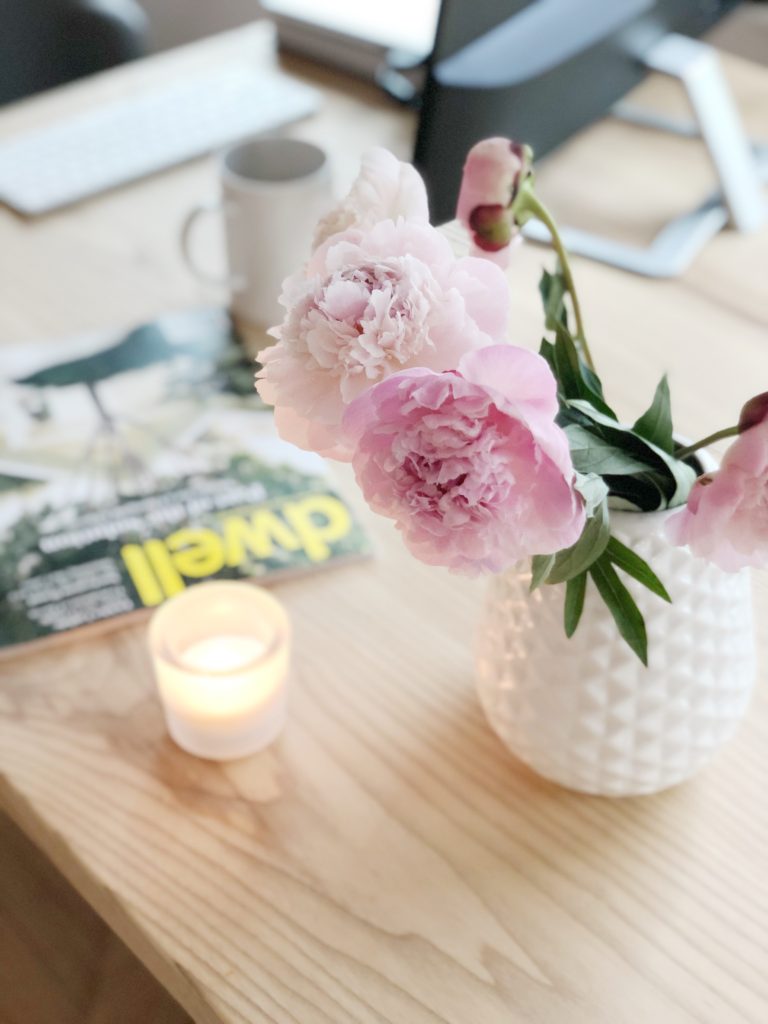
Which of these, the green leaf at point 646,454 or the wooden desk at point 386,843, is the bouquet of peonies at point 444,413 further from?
the wooden desk at point 386,843

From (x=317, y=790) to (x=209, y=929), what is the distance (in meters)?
0.09

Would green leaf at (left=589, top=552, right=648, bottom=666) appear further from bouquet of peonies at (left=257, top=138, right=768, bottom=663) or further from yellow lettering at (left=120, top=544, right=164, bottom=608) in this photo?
yellow lettering at (left=120, top=544, right=164, bottom=608)

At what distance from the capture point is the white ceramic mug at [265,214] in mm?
792

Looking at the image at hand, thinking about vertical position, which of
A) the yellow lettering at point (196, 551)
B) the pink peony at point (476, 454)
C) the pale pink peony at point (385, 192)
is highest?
the pale pink peony at point (385, 192)

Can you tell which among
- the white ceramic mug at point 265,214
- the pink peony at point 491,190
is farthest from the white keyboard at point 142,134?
the pink peony at point 491,190

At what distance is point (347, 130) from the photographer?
Answer: 3.55 feet

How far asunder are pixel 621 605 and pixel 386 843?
0.19 metres

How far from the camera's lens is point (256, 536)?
0.66 metres

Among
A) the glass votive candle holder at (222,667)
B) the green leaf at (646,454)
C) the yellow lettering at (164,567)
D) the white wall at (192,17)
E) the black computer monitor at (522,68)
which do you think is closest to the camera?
the green leaf at (646,454)

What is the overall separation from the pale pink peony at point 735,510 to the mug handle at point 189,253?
55 cm

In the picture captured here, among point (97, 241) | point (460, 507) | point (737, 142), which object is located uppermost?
point (460, 507)

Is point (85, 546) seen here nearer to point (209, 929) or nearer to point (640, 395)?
point (209, 929)

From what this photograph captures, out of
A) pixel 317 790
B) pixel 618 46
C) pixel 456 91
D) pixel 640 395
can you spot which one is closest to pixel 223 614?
pixel 317 790

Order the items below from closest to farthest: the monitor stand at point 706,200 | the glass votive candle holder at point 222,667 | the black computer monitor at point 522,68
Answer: the glass votive candle holder at point 222,667
the black computer monitor at point 522,68
the monitor stand at point 706,200
